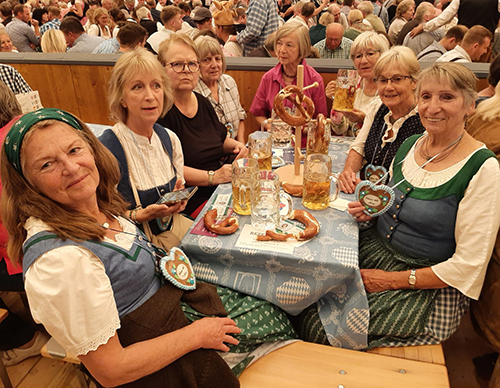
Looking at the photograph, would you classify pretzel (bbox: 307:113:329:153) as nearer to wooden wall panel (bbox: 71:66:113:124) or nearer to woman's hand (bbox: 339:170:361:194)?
woman's hand (bbox: 339:170:361:194)

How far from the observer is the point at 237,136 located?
3176 mm

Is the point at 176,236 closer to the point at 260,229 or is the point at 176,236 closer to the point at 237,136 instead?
the point at 260,229

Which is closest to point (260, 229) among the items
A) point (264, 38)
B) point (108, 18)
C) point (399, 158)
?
point (399, 158)

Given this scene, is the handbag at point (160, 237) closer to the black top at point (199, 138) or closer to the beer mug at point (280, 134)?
the black top at point (199, 138)

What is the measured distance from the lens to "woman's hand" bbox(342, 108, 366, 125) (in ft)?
8.04

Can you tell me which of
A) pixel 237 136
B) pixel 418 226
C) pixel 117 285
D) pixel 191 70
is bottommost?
pixel 237 136

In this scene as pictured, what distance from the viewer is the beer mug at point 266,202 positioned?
1594mm

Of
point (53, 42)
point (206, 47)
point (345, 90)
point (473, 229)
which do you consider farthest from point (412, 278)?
point (53, 42)

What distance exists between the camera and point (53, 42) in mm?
4688

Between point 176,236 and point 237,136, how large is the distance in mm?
1429

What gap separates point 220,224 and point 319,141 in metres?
0.85

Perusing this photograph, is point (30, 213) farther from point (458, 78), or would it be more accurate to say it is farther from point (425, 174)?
point (458, 78)

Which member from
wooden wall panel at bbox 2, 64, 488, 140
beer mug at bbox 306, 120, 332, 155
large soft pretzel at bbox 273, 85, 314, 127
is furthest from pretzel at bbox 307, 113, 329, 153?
wooden wall panel at bbox 2, 64, 488, 140

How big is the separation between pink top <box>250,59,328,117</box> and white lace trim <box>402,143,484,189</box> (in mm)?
1244
